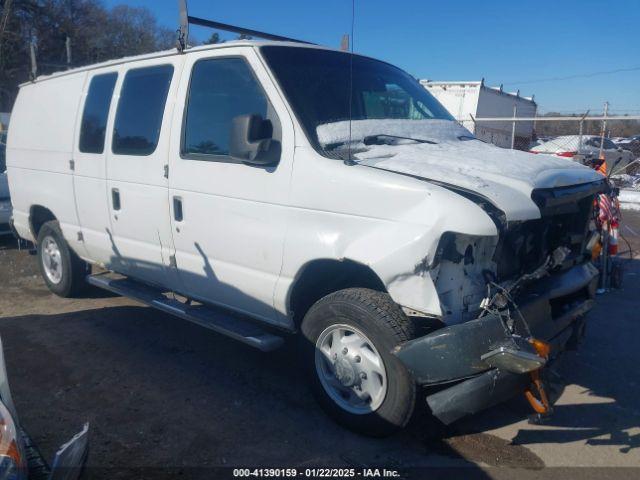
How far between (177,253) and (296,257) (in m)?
1.29

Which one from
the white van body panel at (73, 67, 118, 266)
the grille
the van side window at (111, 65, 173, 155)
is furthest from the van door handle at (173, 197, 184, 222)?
the grille

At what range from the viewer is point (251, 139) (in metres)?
3.38

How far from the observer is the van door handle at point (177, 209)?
13.7 ft

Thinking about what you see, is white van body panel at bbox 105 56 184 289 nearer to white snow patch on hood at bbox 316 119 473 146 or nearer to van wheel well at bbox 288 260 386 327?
van wheel well at bbox 288 260 386 327

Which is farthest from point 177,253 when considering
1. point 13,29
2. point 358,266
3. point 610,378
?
point 13,29

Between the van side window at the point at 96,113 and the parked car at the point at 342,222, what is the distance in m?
0.02

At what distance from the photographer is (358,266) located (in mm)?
3328

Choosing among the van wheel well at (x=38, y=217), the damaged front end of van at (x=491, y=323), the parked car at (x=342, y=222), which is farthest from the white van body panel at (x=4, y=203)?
the damaged front end of van at (x=491, y=323)

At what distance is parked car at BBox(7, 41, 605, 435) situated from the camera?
9.52ft

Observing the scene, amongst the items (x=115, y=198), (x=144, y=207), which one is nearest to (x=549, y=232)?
(x=144, y=207)

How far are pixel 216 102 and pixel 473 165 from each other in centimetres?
190

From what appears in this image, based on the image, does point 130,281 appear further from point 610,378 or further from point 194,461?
point 610,378

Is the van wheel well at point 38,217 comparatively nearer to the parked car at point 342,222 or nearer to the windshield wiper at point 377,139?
the parked car at point 342,222

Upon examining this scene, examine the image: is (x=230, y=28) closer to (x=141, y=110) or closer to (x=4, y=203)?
(x=141, y=110)
